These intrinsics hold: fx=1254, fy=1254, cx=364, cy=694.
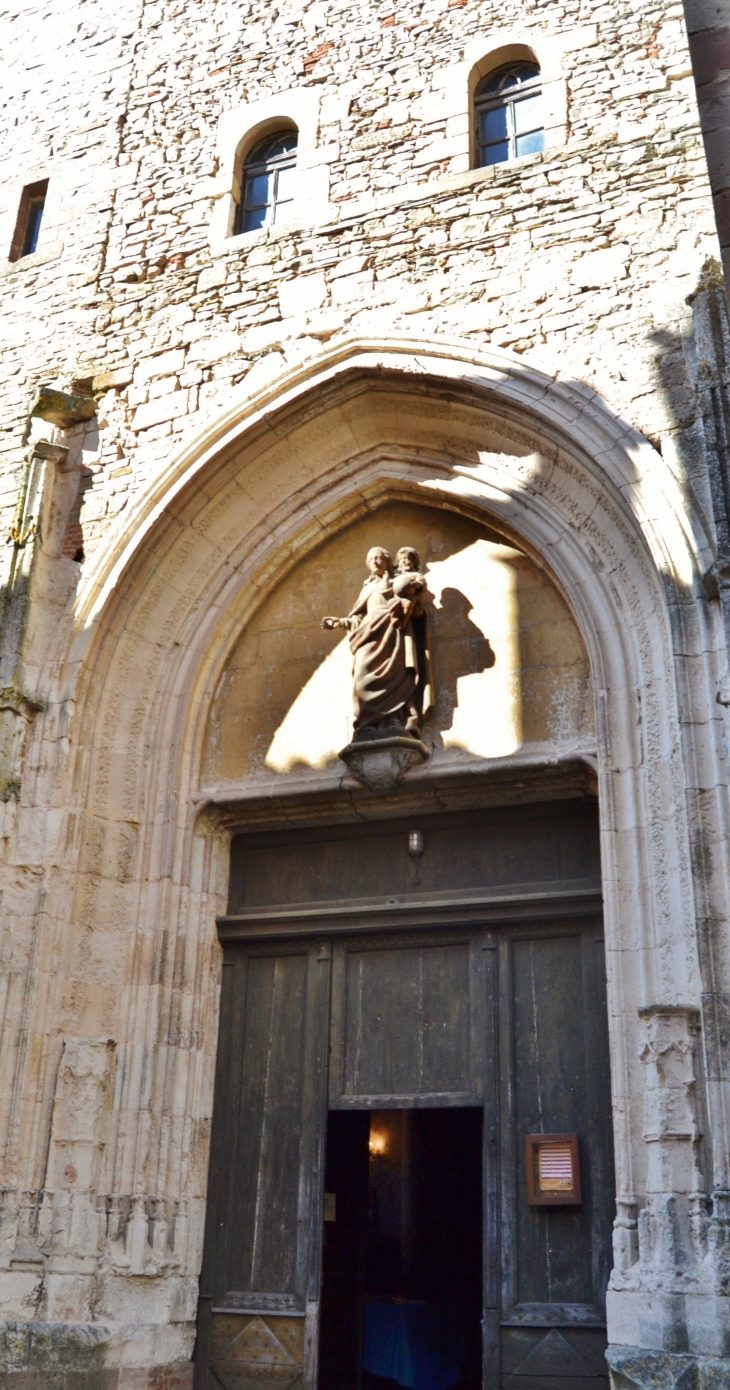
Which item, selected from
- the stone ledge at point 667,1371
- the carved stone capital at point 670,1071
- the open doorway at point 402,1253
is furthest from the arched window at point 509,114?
the stone ledge at point 667,1371

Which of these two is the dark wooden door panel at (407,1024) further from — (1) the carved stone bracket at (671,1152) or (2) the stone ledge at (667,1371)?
(2) the stone ledge at (667,1371)

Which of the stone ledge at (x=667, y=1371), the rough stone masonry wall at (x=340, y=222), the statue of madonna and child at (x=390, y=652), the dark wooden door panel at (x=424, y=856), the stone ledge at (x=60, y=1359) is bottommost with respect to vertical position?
the stone ledge at (x=60, y=1359)

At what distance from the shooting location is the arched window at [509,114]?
7.25m

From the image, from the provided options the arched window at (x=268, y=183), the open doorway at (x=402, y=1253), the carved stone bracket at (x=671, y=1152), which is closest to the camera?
the carved stone bracket at (x=671, y=1152)

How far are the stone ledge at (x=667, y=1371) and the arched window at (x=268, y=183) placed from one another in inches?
251

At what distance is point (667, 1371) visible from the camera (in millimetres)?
4496

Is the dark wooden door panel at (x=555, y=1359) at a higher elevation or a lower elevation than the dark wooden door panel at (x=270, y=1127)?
lower

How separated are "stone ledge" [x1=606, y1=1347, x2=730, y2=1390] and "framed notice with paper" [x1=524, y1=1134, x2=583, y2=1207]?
2.87 feet

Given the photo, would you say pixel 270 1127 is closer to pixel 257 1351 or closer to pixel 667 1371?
pixel 257 1351

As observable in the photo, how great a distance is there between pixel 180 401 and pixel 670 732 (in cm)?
352

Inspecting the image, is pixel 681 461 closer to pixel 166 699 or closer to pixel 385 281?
pixel 385 281

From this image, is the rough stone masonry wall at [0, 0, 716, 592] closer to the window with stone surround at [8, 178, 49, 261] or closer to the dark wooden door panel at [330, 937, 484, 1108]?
the window with stone surround at [8, 178, 49, 261]

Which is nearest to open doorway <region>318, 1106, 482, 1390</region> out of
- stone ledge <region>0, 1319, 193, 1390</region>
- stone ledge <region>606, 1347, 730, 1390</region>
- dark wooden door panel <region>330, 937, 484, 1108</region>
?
dark wooden door panel <region>330, 937, 484, 1108</region>

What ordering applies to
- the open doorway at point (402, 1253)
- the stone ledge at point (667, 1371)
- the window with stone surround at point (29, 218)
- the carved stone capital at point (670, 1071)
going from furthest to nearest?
the window with stone surround at point (29, 218)
the open doorway at point (402, 1253)
the carved stone capital at point (670, 1071)
the stone ledge at point (667, 1371)
